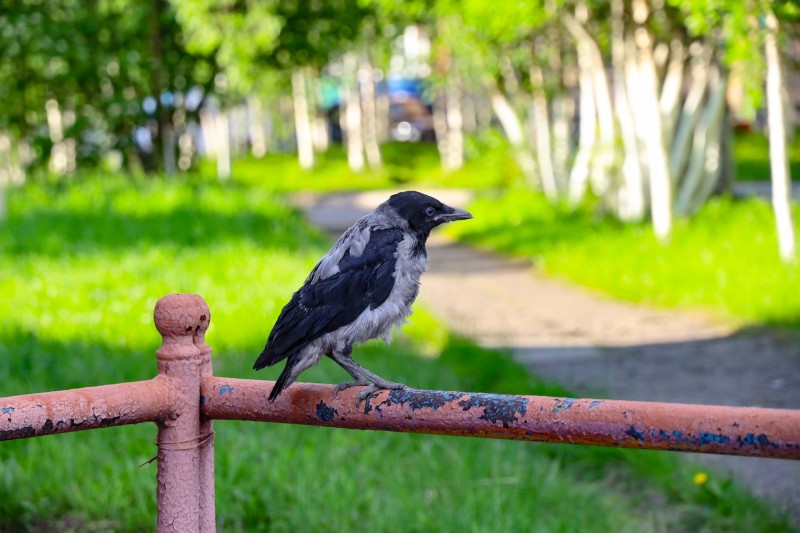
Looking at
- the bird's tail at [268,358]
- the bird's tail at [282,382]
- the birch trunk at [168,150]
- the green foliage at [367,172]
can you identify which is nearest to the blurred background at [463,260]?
the birch trunk at [168,150]

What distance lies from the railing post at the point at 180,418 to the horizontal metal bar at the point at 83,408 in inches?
1.5

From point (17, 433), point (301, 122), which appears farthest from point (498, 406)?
point (301, 122)

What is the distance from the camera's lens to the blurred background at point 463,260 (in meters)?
5.30

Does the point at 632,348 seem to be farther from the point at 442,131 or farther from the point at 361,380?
the point at 442,131

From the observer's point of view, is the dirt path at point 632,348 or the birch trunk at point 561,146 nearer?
the dirt path at point 632,348

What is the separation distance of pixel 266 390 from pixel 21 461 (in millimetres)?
3068

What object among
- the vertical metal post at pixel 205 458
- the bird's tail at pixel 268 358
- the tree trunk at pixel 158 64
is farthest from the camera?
the tree trunk at pixel 158 64

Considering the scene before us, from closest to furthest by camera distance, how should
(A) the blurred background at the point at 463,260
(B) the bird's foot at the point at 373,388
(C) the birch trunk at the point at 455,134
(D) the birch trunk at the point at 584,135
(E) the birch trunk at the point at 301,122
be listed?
(B) the bird's foot at the point at 373,388 → (A) the blurred background at the point at 463,260 → (D) the birch trunk at the point at 584,135 → (C) the birch trunk at the point at 455,134 → (E) the birch trunk at the point at 301,122

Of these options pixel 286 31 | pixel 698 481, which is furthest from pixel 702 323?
pixel 286 31

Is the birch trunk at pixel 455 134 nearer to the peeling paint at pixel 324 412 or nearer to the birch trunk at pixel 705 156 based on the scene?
the birch trunk at pixel 705 156

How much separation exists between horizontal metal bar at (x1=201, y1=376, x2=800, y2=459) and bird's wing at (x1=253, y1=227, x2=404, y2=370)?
0.23 meters

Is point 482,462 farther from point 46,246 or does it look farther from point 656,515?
point 46,246

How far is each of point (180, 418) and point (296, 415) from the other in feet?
0.97

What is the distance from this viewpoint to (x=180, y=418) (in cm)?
283
